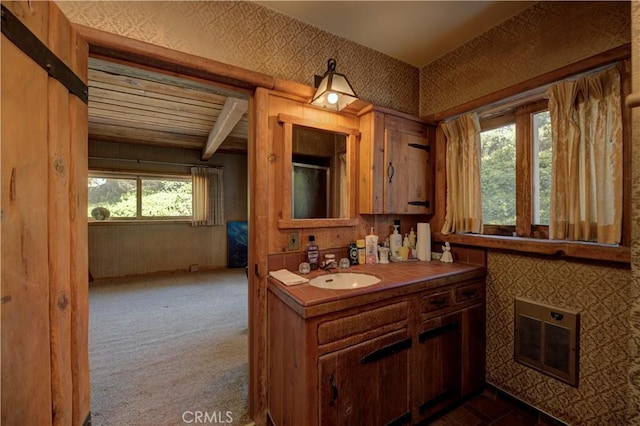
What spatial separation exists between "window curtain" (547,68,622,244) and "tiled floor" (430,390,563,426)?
113cm

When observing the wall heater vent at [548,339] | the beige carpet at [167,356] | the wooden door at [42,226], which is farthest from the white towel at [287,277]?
the wall heater vent at [548,339]

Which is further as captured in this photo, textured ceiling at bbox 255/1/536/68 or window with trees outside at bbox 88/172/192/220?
window with trees outside at bbox 88/172/192/220

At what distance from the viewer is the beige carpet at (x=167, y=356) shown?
5.36 ft

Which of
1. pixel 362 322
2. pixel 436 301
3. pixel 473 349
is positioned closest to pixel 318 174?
pixel 362 322

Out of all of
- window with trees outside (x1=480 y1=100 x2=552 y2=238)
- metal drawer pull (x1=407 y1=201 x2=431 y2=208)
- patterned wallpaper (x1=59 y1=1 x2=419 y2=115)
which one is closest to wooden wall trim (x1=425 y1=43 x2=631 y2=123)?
window with trees outside (x1=480 y1=100 x2=552 y2=238)

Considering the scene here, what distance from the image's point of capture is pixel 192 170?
16.7ft

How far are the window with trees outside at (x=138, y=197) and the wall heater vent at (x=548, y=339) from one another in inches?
214

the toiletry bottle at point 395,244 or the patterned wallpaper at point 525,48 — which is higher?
the patterned wallpaper at point 525,48

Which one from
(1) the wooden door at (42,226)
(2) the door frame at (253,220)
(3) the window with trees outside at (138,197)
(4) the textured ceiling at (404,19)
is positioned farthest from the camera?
(3) the window with trees outside at (138,197)

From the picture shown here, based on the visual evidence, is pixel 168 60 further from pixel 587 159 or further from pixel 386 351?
pixel 587 159

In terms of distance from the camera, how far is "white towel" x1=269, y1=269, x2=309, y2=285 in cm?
137

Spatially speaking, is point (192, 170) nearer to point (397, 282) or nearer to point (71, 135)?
point (71, 135)

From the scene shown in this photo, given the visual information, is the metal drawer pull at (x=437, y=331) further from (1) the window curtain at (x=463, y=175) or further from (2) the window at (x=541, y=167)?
(2) the window at (x=541, y=167)

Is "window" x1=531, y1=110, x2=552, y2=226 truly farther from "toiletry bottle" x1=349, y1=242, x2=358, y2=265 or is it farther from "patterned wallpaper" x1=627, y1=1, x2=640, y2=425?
"toiletry bottle" x1=349, y1=242, x2=358, y2=265
